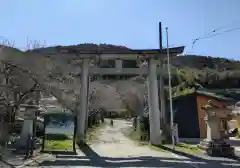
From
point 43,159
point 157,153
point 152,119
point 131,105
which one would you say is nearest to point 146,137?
point 152,119

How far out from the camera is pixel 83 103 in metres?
18.5

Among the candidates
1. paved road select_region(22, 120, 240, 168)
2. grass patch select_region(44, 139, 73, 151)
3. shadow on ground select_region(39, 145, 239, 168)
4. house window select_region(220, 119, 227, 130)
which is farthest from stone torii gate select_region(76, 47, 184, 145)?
shadow on ground select_region(39, 145, 239, 168)

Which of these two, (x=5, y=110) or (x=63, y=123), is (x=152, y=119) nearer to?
(x=63, y=123)

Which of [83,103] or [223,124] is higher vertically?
[83,103]

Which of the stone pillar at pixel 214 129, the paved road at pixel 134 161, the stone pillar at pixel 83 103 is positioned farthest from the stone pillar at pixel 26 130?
the stone pillar at pixel 214 129

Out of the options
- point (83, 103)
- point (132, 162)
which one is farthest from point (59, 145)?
point (132, 162)

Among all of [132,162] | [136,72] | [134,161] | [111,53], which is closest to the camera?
[132,162]

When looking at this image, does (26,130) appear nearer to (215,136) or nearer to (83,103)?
(83,103)

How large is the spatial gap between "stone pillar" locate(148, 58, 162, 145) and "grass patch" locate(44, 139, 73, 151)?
570cm

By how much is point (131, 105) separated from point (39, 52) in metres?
28.8

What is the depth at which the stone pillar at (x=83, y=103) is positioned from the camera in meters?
18.0

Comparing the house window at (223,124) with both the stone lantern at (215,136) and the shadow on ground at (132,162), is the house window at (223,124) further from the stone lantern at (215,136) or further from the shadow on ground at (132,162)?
the shadow on ground at (132,162)

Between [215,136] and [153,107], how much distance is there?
17.3 feet

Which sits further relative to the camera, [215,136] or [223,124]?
[223,124]
